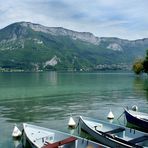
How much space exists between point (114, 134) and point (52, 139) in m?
6.25

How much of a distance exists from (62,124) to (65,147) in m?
14.5

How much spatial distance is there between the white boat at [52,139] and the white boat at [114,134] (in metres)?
2.87

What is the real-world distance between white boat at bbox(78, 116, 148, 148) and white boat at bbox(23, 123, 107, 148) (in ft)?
9.43

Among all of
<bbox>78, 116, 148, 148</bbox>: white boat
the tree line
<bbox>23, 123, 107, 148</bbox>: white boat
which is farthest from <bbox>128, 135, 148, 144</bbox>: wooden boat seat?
the tree line

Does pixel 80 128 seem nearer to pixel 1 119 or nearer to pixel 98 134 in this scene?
pixel 98 134

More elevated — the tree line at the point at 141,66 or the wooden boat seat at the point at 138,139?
the tree line at the point at 141,66

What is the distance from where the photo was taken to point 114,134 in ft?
96.4

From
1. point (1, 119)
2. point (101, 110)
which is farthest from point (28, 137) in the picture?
point (101, 110)

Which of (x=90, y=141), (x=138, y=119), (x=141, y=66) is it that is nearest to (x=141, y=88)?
(x=138, y=119)

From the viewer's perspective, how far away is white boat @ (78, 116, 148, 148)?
987 inches

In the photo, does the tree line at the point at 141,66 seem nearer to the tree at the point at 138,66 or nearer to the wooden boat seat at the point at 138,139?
the tree at the point at 138,66

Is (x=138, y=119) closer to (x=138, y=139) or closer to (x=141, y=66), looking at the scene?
(x=138, y=139)

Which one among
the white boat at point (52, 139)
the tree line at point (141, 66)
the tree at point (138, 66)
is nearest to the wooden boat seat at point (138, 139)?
the white boat at point (52, 139)

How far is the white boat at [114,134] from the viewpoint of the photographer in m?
25.1
